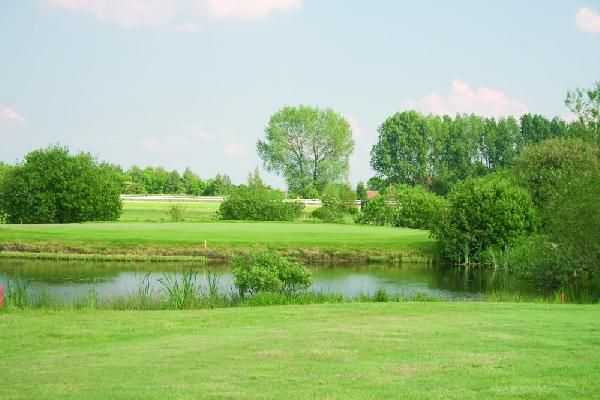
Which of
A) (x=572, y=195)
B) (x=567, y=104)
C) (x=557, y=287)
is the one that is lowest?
(x=557, y=287)

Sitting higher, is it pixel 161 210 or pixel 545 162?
pixel 545 162

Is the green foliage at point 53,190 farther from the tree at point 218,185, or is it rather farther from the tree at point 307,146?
the tree at point 307,146

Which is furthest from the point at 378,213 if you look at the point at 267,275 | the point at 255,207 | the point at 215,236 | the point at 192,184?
the point at 192,184

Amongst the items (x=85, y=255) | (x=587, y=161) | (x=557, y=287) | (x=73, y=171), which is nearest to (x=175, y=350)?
(x=557, y=287)

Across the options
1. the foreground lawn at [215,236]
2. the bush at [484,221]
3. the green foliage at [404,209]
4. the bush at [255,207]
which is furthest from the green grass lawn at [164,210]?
the bush at [484,221]

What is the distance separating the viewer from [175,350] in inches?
403

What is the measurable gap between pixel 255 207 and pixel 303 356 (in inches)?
2068

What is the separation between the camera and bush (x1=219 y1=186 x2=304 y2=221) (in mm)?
61719

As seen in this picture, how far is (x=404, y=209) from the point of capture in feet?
187

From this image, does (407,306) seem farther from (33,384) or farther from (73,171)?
(73,171)

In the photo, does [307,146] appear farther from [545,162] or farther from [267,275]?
[267,275]

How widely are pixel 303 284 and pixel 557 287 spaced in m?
12.9

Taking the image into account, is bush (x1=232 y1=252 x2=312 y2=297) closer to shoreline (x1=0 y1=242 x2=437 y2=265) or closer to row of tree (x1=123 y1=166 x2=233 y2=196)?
shoreline (x1=0 y1=242 x2=437 y2=265)

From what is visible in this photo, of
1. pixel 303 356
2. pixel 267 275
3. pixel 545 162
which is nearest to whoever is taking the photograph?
pixel 303 356
